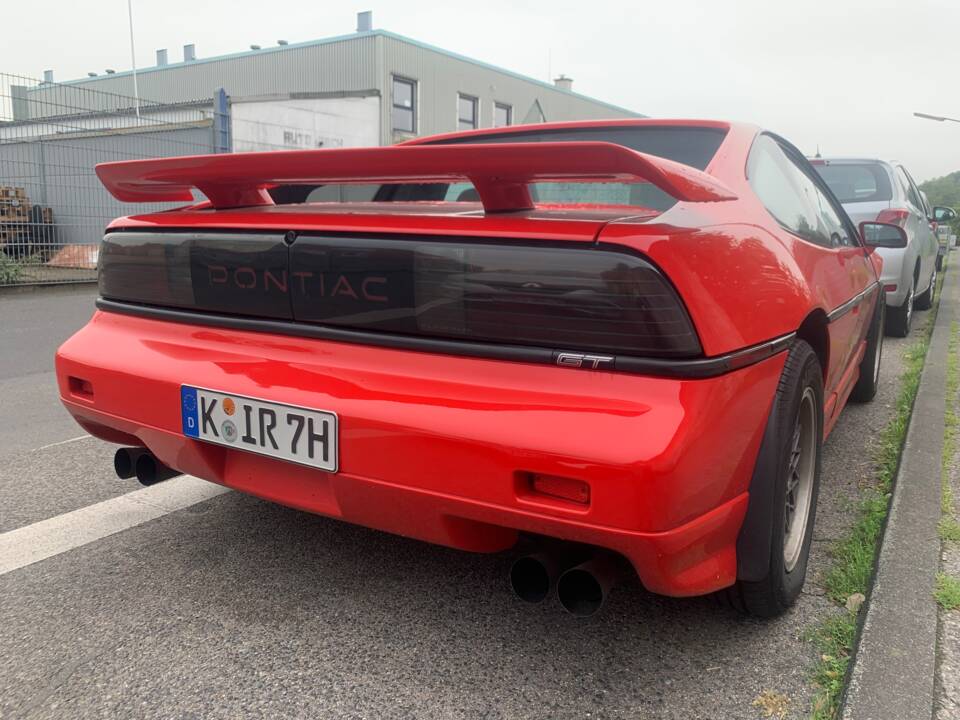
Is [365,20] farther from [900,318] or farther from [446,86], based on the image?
[900,318]

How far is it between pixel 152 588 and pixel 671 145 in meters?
2.04

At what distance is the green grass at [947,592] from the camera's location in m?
2.14

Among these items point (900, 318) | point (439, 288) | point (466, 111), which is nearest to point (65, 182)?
point (900, 318)

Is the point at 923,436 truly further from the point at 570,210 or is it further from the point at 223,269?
the point at 223,269

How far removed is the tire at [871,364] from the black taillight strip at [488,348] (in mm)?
2341

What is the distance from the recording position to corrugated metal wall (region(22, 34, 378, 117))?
22.4 meters

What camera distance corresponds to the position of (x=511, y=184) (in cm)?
185

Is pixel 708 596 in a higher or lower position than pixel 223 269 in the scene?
lower

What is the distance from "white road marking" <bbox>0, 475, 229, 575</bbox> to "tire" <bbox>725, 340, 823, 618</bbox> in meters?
1.90

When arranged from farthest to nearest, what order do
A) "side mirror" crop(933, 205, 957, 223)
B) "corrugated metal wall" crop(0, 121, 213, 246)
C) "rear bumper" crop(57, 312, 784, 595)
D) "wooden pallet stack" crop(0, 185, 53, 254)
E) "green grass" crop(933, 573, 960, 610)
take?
"corrugated metal wall" crop(0, 121, 213, 246) < "wooden pallet stack" crop(0, 185, 53, 254) < "side mirror" crop(933, 205, 957, 223) < "green grass" crop(933, 573, 960, 610) < "rear bumper" crop(57, 312, 784, 595)

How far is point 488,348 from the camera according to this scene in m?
1.73

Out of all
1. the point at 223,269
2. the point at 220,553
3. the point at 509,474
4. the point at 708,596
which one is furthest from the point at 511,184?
the point at 220,553

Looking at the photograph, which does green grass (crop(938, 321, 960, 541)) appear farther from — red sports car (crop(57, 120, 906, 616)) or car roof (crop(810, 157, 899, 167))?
car roof (crop(810, 157, 899, 167))

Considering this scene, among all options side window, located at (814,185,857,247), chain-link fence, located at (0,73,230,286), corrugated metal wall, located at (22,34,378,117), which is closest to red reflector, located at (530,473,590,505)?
side window, located at (814,185,857,247)
